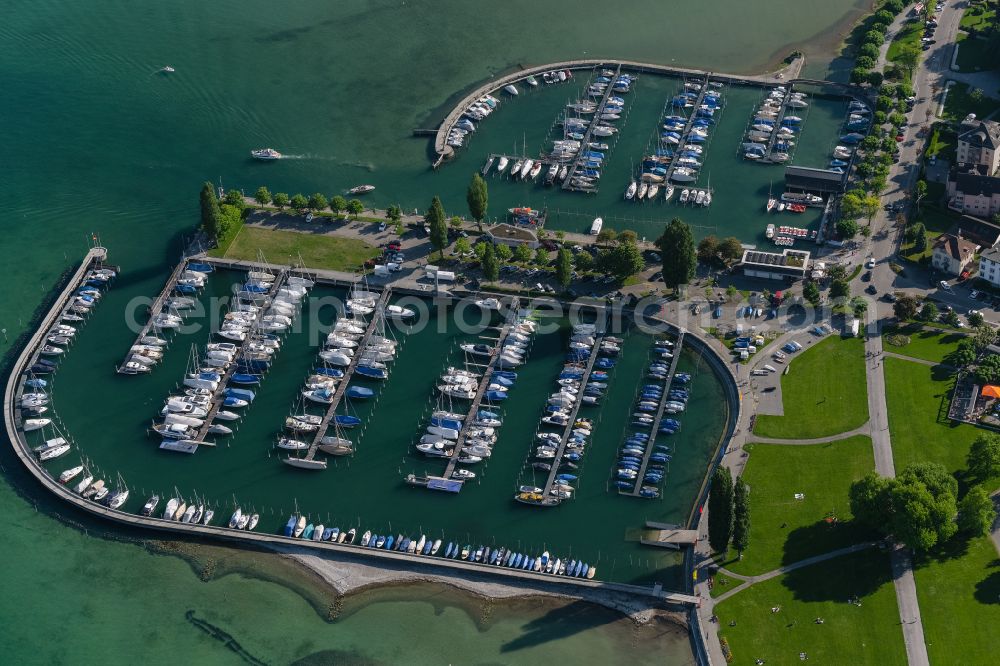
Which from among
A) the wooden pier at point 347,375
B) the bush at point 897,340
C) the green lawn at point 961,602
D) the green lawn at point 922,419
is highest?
the bush at point 897,340

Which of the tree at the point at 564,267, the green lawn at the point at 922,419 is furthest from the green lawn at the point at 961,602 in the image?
the tree at the point at 564,267

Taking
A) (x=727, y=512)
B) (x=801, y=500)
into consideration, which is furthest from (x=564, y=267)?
(x=727, y=512)

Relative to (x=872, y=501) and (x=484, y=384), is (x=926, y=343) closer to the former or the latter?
(x=872, y=501)

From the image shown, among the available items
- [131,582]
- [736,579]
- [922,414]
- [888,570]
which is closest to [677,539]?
[736,579]

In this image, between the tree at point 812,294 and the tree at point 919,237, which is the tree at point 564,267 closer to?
the tree at point 812,294

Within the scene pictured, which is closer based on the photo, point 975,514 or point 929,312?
point 975,514

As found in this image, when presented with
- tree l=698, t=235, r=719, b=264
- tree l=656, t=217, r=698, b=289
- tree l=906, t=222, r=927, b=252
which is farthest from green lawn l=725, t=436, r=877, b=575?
tree l=906, t=222, r=927, b=252

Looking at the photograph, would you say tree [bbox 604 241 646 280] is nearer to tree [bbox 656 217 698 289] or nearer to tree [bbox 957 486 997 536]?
tree [bbox 656 217 698 289]
